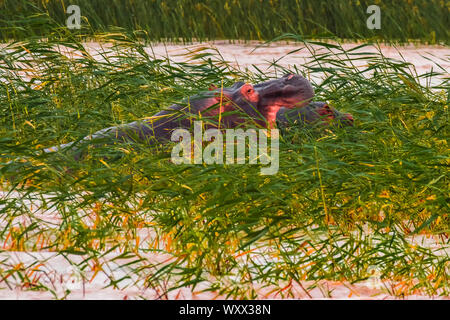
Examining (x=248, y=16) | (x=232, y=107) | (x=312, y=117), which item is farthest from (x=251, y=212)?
(x=248, y=16)

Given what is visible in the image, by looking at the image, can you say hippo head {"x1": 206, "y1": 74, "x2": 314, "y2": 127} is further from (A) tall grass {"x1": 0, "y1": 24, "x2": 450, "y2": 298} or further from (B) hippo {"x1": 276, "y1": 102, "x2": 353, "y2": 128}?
(A) tall grass {"x1": 0, "y1": 24, "x2": 450, "y2": 298}

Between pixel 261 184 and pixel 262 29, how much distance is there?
296 inches

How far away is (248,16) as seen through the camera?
10695 millimetres

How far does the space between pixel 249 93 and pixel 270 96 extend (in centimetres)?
13

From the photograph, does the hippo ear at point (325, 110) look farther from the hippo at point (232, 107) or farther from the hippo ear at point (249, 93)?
the hippo ear at point (249, 93)

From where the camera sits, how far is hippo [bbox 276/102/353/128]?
13.6 ft

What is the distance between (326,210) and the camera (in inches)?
117

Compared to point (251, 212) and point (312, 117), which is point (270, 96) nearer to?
point (312, 117)

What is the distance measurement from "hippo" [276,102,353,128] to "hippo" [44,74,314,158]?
4cm

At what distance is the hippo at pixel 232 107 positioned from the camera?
13.6ft

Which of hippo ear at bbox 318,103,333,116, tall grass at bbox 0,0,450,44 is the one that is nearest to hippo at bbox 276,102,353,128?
hippo ear at bbox 318,103,333,116
